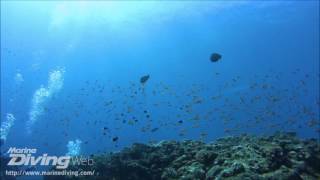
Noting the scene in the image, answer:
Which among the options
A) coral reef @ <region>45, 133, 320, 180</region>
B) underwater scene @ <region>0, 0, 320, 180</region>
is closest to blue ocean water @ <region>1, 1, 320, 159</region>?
underwater scene @ <region>0, 0, 320, 180</region>

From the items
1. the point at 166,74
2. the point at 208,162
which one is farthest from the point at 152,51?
the point at 208,162

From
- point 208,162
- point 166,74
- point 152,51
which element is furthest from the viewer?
point 166,74

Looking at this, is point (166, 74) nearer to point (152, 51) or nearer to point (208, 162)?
point (152, 51)

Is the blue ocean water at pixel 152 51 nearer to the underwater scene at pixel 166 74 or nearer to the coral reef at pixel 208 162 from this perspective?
the underwater scene at pixel 166 74

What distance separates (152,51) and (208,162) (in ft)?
153

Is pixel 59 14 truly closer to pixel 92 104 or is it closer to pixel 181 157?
pixel 181 157

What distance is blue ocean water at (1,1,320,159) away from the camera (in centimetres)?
3781

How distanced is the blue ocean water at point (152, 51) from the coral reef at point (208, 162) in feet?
18.8

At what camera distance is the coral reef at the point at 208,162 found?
31.9 ft

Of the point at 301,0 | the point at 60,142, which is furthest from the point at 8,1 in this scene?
the point at 60,142

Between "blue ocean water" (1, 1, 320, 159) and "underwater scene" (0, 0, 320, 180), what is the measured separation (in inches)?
6.5

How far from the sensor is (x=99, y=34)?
48906 mm

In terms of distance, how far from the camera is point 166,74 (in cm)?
7012

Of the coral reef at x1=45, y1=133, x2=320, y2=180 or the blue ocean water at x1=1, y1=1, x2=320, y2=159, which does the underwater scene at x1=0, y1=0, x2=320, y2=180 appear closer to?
the coral reef at x1=45, y1=133, x2=320, y2=180
